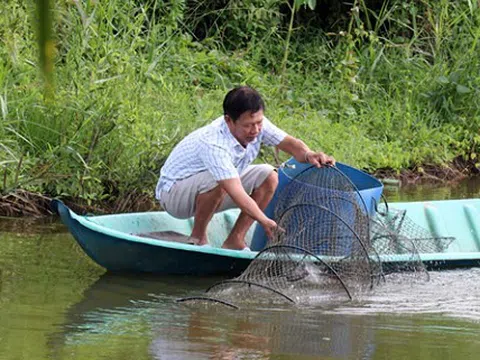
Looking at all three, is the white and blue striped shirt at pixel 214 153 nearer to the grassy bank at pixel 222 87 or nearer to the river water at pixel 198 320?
the river water at pixel 198 320

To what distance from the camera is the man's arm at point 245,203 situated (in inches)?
212

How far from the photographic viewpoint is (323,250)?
19.3ft

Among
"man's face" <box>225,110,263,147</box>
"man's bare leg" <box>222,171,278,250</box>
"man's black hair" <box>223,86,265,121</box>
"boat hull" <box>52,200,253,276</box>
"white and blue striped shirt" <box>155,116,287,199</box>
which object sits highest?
"man's black hair" <box>223,86,265,121</box>

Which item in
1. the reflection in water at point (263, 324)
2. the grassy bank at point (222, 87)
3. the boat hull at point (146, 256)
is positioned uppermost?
the grassy bank at point (222, 87)

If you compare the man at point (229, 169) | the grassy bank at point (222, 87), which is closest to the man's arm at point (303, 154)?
the man at point (229, 169)

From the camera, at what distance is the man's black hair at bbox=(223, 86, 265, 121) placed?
5523 mm

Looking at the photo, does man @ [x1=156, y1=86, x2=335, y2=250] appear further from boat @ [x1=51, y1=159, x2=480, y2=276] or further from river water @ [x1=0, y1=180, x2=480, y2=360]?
river water @ [x1=0, y1=180, x2=480, y2=360]

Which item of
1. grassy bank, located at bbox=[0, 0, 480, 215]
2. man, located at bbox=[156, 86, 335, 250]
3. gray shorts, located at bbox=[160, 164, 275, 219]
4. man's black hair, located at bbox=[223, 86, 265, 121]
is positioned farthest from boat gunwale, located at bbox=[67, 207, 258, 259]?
grassy bank, located at bbox=[0, 0, 480, 215]

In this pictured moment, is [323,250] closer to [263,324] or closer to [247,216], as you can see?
[247,216]

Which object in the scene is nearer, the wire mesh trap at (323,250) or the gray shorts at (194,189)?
the wire mesh trap at (323,250)

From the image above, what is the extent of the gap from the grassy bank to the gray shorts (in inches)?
43.0

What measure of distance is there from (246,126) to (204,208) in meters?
0.57

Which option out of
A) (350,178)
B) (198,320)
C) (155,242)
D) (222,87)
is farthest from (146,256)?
(222,87)

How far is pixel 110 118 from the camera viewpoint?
7.86 m
